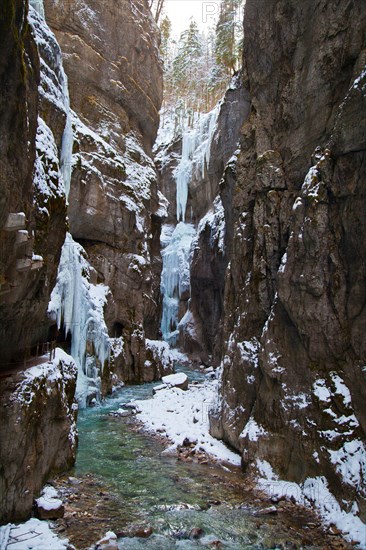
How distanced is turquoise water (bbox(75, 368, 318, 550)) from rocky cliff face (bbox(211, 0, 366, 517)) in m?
1.57

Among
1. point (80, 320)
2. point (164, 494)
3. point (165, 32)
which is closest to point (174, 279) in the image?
point (80, 320)

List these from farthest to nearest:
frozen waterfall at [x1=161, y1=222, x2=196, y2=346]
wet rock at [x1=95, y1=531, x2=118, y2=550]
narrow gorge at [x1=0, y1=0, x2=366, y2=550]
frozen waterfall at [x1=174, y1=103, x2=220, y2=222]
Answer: frozen waterfall at [x1=161, y1=222, x2=196, y2=346] → frozen waterfall at [x1=174, y1=103, x2=220, y2=222] → narrow gorge at [x1=0, y1=0, x2=366, y2=550] → wet rock at [x1=95, y1=531, x2=118, y2=550]

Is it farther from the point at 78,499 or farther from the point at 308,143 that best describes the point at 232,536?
the point at 308,143

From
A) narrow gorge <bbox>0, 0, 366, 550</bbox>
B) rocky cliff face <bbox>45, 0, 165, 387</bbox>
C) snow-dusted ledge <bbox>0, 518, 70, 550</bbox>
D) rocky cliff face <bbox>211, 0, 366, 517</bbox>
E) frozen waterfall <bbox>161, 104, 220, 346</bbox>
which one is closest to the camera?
snow-dusted ledge <bbox>0, 518, 70, 550</bbox>

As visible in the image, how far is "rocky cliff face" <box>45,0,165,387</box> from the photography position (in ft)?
85.8

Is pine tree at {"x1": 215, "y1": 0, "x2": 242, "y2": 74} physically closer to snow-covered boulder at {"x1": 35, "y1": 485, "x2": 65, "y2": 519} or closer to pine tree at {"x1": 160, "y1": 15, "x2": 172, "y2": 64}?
pine tree at {"x1": 160, "y1": 15, "x2": 172, "y2": 64}

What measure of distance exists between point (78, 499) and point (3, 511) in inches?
85.3

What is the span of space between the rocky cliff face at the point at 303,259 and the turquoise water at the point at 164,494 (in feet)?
5.16

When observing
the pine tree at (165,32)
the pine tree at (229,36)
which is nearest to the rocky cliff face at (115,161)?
the pine tree at (229,36)

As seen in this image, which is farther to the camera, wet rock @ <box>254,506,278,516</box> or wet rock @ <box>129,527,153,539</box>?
wet rock @ <box>254,506,278,516</box>

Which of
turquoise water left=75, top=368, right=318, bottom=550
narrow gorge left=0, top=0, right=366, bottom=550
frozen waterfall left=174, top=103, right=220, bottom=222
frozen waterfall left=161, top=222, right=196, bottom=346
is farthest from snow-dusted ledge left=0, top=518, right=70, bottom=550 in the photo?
frozen waterfall left=174, top=103, right=220, bottom=222

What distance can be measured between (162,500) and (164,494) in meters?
0.35

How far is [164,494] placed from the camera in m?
10.5

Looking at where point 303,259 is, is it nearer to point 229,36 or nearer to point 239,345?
point 239,345
